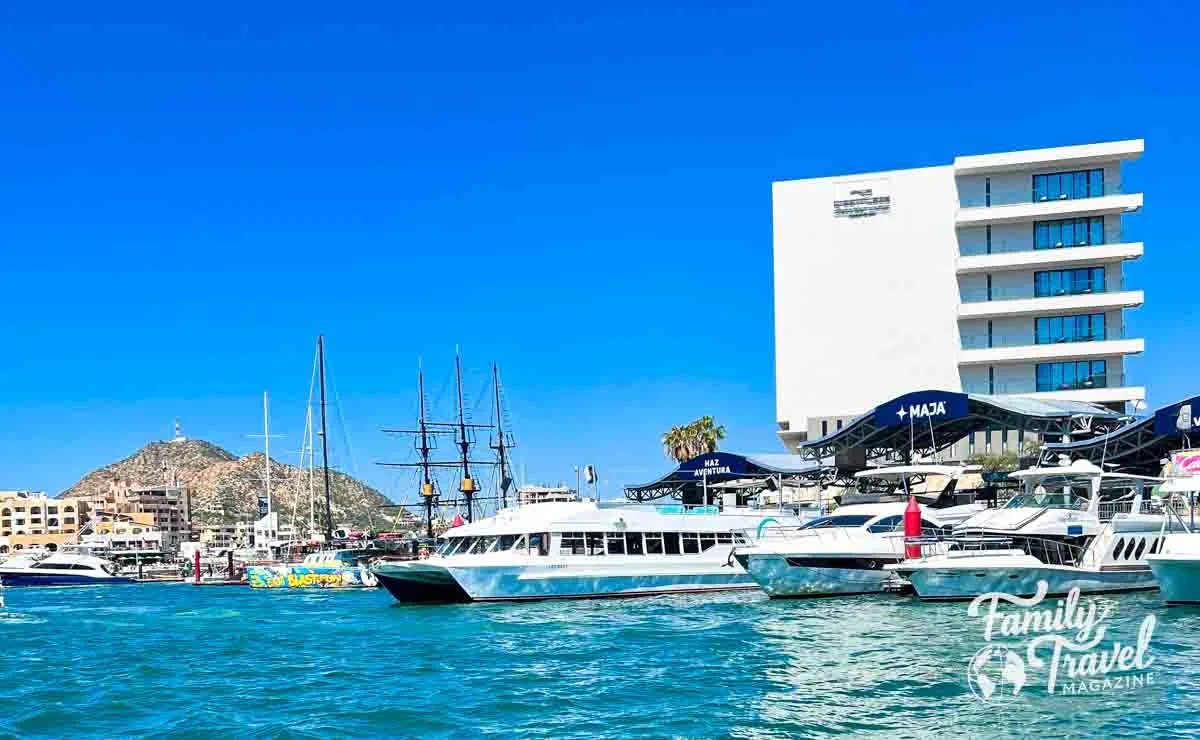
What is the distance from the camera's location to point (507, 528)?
139ft

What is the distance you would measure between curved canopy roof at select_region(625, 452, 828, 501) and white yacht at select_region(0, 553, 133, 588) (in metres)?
49.6

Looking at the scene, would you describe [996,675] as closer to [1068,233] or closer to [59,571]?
[1068,233]

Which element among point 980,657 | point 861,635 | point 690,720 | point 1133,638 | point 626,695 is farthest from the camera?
point 861,635

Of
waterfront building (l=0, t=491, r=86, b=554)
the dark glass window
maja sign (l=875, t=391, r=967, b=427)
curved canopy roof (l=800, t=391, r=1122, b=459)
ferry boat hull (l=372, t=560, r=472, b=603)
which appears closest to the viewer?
ferry boat hull (l=372, t=560, r=472, b=603)

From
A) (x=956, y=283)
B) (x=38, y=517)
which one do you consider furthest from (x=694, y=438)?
(x=38, y=517)

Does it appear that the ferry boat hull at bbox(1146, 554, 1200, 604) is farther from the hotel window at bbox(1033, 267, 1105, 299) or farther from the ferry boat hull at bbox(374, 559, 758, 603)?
the hotel window at bbox(1033, 267, 1105, 299)

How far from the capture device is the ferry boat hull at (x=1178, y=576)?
30.8m

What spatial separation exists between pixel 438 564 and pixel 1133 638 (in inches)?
887

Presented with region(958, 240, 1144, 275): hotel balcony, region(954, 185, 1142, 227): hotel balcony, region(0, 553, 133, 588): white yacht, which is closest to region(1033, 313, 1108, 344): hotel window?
region(958, 240, 1144, 275): hotel balcony

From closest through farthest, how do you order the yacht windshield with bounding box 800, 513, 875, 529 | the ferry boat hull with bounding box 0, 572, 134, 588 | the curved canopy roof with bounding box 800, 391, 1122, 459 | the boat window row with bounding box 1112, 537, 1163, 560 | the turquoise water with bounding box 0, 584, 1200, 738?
the turquoise water with bounding box 0, 584, 1200, 738 → the boat window row with bounding box 1112, 537, 1163, 560 → the yacht windshield with bounding box 800, 513, 875, 529 → the curved canopy roof with bounding box 800, 391, 1122, 459 → the ferry boat hull with bounding box 0, 572, 134, 588

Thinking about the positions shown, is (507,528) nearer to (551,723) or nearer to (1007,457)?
(551,723)

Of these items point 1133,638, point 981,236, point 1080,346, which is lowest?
point 1133,638

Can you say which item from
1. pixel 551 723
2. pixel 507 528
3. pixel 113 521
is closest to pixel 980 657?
pixel 551 723

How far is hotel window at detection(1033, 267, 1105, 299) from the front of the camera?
67.6m
